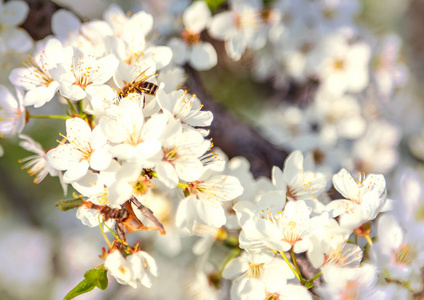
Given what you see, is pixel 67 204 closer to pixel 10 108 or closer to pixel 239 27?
pixel 10 108

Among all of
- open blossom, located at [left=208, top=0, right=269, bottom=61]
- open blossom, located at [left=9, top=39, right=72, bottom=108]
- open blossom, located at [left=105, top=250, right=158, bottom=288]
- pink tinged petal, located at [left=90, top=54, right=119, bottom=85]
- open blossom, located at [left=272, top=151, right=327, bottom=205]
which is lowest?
open blossom, located at [left=105, top=250, right=158, bottom=288]

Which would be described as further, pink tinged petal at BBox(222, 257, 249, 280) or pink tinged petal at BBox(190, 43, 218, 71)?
pink tinged petal at BBox(190, 43, 218, 71)

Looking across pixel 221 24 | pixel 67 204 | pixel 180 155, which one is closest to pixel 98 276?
pixel 67 204

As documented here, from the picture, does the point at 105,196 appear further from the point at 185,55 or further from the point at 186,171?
the point at 185,55

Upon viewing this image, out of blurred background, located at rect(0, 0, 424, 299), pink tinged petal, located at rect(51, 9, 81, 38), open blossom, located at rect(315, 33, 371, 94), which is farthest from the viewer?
blurred background, located at rect(0, 0, 424, 299)

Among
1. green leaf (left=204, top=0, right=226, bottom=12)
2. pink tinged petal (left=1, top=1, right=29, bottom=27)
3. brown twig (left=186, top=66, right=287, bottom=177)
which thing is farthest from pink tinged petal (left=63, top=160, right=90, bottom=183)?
green leaf (left=204, top=0, right=226, bottom=12)

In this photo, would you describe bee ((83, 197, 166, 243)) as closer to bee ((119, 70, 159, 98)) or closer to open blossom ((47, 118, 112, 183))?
open blossom ((47, 118, 112, 183))

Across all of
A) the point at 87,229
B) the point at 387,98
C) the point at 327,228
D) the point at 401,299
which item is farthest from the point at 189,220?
the point at 387,98
